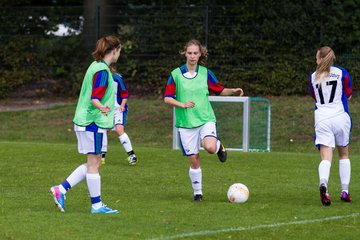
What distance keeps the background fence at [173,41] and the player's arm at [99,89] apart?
15578 millimetres

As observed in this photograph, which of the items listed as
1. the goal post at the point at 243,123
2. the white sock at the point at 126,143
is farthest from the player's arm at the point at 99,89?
the goal post at the point at 243,123

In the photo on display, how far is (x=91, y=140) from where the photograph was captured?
31.3ft

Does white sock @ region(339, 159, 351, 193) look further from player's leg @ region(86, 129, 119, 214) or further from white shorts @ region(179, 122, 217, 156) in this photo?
player's leg @ region(86, 129, 119, 214)

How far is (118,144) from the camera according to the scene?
71.0 feet

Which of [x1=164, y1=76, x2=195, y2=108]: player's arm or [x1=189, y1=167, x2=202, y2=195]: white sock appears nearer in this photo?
[x1=164, y1=76, x2=195, y2=108]: player's arm

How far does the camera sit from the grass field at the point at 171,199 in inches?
340

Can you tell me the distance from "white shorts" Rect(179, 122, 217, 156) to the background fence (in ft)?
45.9

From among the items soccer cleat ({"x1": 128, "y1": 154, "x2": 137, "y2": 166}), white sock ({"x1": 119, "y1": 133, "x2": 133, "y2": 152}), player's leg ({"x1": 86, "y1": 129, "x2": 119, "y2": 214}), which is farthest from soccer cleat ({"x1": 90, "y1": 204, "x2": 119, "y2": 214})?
white sock ({"x1": 119, "y1": 133, "x2": 133, "y2": 152})

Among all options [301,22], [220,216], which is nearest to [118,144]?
[301,22]

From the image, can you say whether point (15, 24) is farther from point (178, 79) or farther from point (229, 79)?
point (178, 79)

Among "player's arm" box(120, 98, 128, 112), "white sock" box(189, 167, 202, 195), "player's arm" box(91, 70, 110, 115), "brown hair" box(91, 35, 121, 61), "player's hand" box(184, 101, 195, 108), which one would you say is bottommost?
"white sock" box(189, 167, 202, 195)

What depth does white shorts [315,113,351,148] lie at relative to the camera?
34.7 ft

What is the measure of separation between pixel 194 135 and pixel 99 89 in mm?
1809

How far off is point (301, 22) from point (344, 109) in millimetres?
14835
